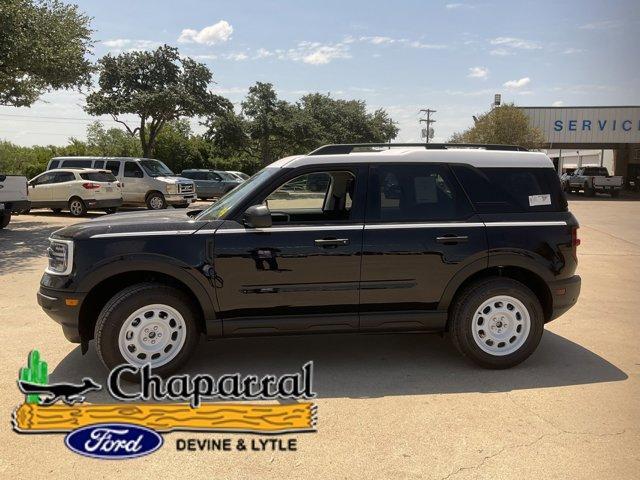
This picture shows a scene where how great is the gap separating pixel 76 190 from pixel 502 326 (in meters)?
16.0

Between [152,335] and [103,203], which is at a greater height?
[103,203]

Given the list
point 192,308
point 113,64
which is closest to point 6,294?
point 192,308

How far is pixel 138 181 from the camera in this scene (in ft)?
62.7

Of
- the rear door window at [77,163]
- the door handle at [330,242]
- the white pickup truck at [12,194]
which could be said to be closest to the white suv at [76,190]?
the rear door window at [77,163]

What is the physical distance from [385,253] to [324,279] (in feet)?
1.74

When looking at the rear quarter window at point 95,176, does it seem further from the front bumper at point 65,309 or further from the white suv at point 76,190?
the front bumper at point 65,309

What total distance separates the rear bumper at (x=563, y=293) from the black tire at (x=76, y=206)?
1596 cm

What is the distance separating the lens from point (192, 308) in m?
4.40

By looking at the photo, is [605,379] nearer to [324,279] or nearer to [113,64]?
[324,279]

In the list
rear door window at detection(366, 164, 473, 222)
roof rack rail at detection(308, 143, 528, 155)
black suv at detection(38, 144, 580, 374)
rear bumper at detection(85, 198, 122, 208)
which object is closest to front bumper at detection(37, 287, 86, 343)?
black suv at detection(38, 144, 580, 374)

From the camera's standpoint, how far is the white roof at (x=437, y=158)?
4.62 metres

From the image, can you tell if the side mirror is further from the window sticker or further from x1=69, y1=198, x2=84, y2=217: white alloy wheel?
x1=69, y1=198, x2=84, y2=217: white alloy wheel

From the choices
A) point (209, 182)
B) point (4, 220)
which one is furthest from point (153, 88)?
point (4, 220)

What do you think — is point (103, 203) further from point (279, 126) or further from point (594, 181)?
point (594, 181)
